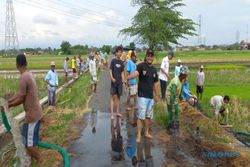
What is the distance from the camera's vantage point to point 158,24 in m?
31.4

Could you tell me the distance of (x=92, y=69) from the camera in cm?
1476

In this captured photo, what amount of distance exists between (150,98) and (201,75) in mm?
9537

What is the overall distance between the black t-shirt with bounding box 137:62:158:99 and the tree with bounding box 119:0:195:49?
82.2 feet

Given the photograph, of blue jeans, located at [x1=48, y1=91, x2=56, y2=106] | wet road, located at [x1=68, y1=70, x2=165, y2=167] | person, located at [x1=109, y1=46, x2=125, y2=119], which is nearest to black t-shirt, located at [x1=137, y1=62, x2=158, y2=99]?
wet road, located at [x1=68, y1=70, x2=165, y2=167]

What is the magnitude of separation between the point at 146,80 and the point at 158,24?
25265 mm

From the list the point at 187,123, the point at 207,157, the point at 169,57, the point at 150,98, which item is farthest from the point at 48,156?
the point at 169,57

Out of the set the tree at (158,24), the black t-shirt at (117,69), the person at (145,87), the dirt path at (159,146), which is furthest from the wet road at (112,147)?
the tree at (158,24)

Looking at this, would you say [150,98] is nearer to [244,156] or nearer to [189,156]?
[189,156]

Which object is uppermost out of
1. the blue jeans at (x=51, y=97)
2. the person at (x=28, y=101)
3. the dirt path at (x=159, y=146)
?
the person at (x=28, y=101)

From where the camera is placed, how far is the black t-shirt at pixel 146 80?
6867 millimetres

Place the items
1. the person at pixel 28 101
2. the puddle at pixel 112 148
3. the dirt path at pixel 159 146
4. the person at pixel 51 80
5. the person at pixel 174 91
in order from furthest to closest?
the person at pixel 51 80, the person at pixel 174 91, the dirt path at pixel 159 146, the puddle at pixel 112 148, the person at pixel 28 101

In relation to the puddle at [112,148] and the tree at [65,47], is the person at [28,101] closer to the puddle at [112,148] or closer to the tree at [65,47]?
the puddle at [112,148]

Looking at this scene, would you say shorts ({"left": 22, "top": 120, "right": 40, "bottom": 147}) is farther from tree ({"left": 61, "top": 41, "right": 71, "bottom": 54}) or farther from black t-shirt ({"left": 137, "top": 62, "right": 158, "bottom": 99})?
tree ({"left": 61, "top": 41, "right": 71, "bottom": 54})

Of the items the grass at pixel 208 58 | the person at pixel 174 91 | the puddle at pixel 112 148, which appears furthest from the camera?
the grass at pixel 208 58
